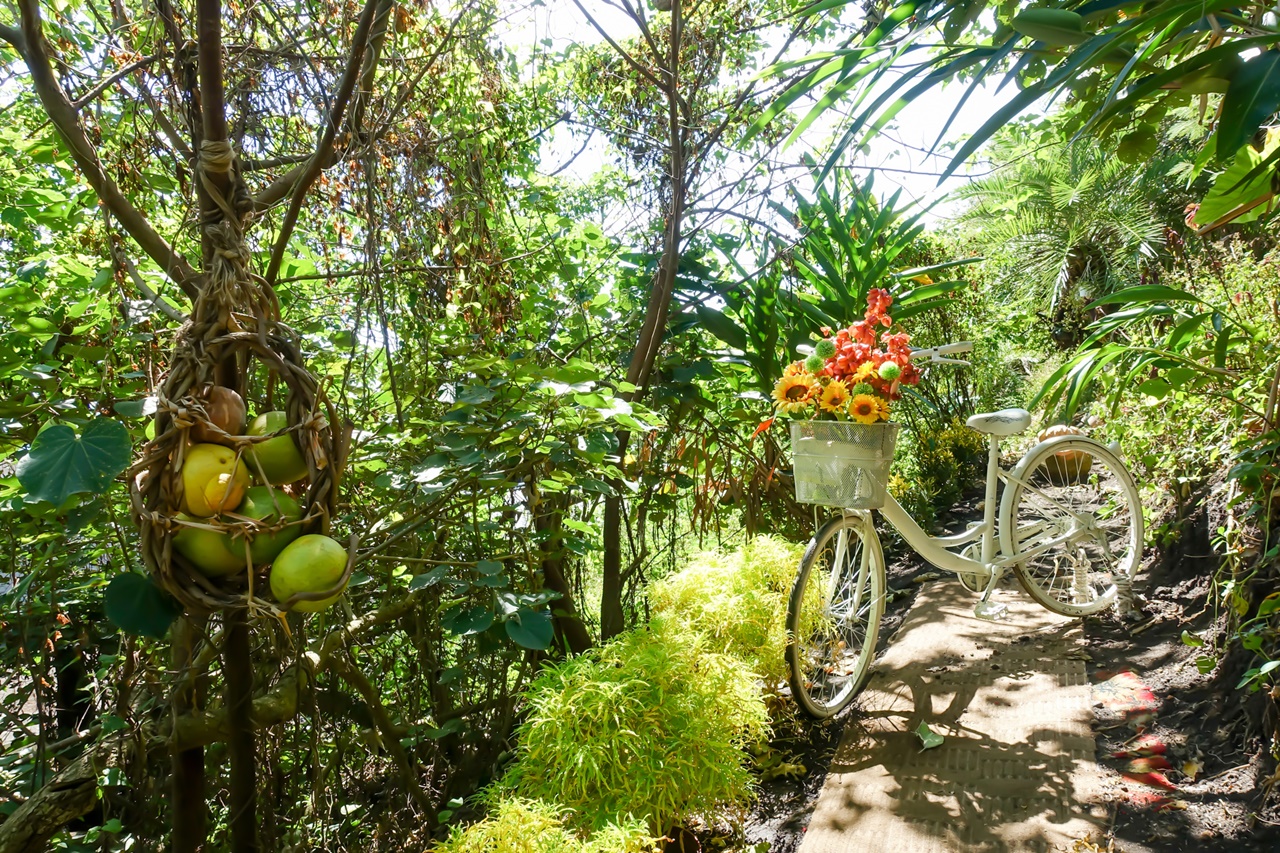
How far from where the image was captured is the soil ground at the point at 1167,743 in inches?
77.3

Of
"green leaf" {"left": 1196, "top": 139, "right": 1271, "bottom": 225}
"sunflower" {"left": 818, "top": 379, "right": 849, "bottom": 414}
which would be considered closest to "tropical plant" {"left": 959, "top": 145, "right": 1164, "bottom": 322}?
"sunflower" {"left": 818, "top": 379, "right": 849, "bottom": 414}

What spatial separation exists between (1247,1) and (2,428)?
1690 mm

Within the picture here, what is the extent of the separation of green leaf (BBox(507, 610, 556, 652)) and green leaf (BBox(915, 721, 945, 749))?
189cm

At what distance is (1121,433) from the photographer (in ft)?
12.0

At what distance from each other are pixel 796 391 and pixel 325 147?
182 centimetres

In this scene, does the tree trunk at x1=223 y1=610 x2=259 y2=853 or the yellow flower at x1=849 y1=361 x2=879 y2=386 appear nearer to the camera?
the tree trunk at x1=223 y1=610 x2=259 y2=853

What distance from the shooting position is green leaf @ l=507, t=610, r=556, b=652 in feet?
3.33

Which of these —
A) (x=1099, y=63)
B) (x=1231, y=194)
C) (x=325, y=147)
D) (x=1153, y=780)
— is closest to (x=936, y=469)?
(x=1153, y=780)

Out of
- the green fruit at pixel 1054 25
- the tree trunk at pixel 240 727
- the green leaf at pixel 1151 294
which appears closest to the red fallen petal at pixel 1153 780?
the green leaf at pixel 1151 294

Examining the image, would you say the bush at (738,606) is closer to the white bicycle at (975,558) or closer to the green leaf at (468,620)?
the white bicycle at (975,558)

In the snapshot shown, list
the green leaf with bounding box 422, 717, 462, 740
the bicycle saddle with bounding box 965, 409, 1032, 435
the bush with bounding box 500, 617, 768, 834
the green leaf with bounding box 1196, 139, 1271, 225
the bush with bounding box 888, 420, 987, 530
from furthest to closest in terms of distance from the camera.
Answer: the bush with bounding box 888, 420, 987, 530, the bicycle saddle with bounding box 965, 409, 1032, 435, the green leaf with bounding box 422, 717, 462, 740, the bush with bounding box 500, 617, 768, 834, the green leaf with bounding box 1196, 139, 1271, 225

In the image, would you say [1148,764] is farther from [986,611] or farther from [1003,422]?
[1003,422]

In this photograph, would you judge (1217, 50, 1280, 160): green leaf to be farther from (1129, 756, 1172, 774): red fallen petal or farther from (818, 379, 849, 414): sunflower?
(1129, 756, 1172, 774): red fallen petal

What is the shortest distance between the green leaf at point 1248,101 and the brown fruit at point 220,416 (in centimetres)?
94
